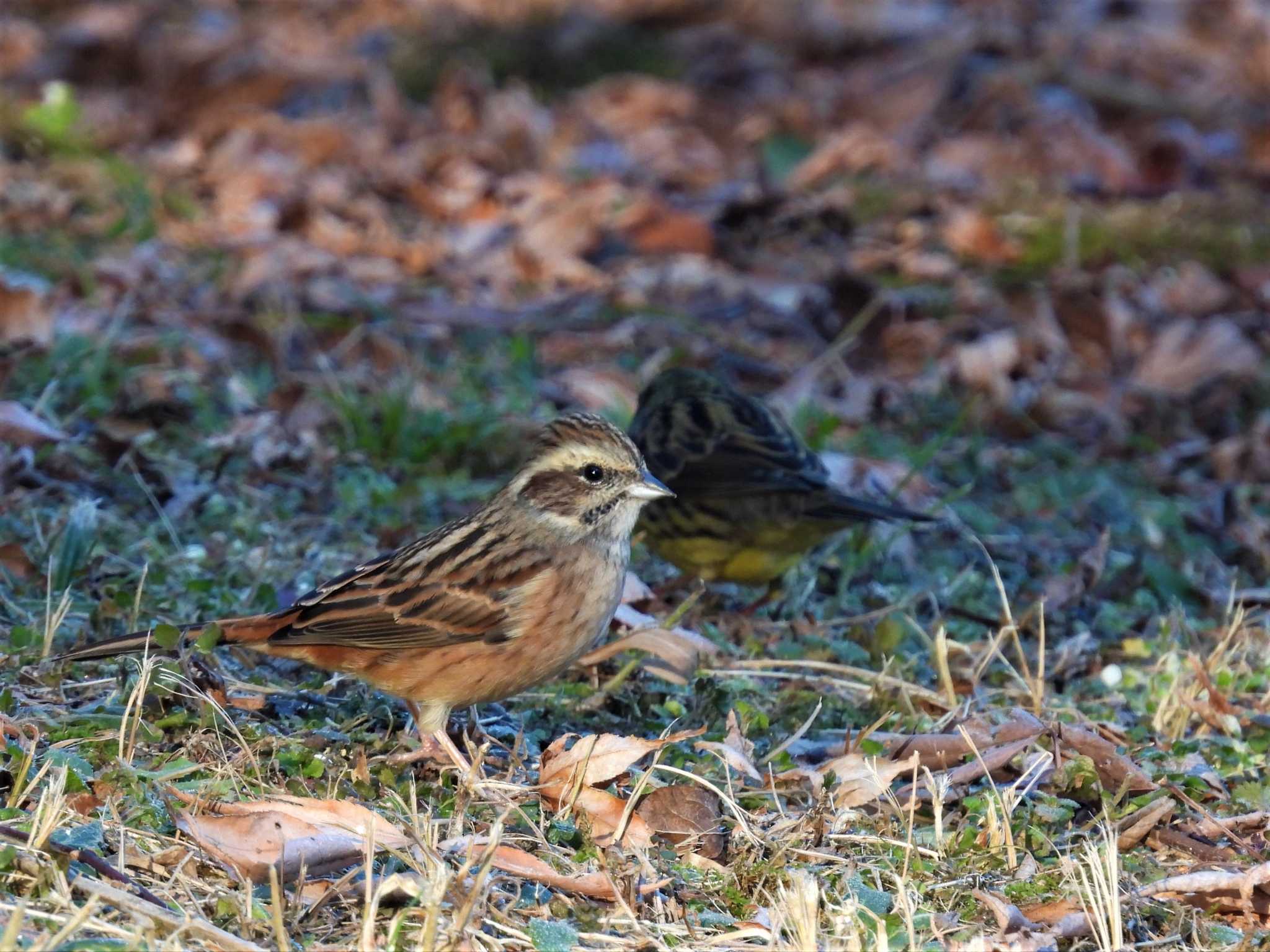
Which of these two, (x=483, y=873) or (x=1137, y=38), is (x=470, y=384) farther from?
(x=1137, y=38)

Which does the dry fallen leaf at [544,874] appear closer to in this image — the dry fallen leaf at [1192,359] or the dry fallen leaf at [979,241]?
the dry fallen leaf at [1192,359]

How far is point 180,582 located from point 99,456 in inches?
39.1

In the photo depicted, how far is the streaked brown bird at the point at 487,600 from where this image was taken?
4422 millimetres

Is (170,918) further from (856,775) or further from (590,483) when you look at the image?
(590,483)

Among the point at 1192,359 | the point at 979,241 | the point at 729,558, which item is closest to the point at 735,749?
the point at 729,558

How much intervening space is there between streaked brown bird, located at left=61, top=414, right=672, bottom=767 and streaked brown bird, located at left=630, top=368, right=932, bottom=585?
1.05 metres

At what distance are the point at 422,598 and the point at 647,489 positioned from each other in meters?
0.73

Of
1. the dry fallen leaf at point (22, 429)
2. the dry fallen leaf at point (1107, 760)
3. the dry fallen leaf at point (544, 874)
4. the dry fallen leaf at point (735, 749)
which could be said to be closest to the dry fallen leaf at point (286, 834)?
the dry fallen leaf at point (544, 874)

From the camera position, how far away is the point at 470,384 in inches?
286

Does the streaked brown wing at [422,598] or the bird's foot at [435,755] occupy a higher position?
the streaked brown wing at [422,598]

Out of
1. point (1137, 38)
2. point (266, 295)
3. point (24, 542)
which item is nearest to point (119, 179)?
point (266, 295)

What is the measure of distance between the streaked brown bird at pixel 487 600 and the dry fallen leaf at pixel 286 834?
0.57 m

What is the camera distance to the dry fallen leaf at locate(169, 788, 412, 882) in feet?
11.2

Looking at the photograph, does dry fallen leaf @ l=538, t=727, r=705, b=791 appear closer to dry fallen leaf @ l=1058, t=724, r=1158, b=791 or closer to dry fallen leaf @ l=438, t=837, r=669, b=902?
dry fallen leaf @ l=438, t=837, r=669, b=902
